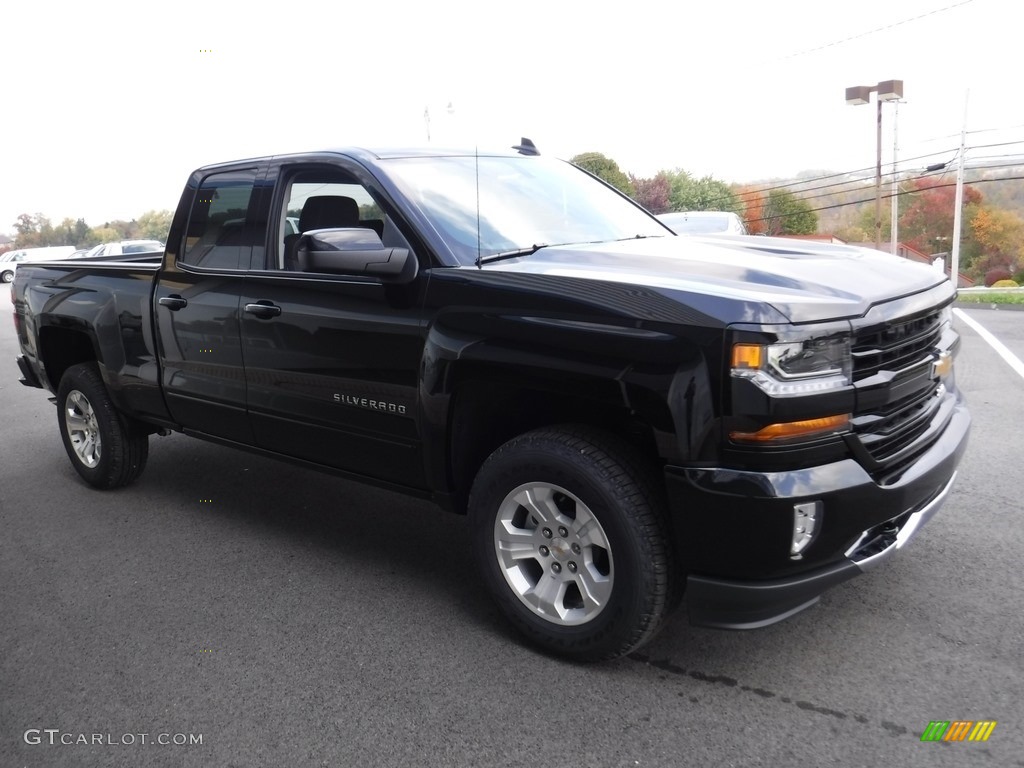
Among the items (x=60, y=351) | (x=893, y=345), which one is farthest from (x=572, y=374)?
(x=60, y=351)

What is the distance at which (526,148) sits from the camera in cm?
473

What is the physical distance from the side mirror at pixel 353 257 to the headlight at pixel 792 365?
139 cm

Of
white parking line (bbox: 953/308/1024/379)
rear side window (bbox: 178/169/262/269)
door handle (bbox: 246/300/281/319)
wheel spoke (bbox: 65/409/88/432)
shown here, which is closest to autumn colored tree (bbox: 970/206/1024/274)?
white parking line (bbox: 953/308/1024/379)

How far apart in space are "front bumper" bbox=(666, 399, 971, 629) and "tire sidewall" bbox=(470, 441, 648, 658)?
0.19 meters

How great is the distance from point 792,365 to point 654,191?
71.9m

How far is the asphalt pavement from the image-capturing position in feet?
9.16

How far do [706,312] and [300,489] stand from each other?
3504 mm

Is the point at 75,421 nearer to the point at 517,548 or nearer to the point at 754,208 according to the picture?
the point at 517,548

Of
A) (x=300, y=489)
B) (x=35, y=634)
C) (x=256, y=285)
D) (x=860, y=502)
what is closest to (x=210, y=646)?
(x=35, y=634)

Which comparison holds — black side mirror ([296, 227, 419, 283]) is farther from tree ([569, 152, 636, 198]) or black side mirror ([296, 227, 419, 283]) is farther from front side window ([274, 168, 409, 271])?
tree ([569, 152, 636, 198])

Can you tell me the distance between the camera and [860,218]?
106m

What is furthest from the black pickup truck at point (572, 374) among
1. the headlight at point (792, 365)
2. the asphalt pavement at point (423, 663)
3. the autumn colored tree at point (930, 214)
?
the autumn colored tree at point (930, 214)

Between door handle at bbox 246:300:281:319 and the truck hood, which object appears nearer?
the truck hood
